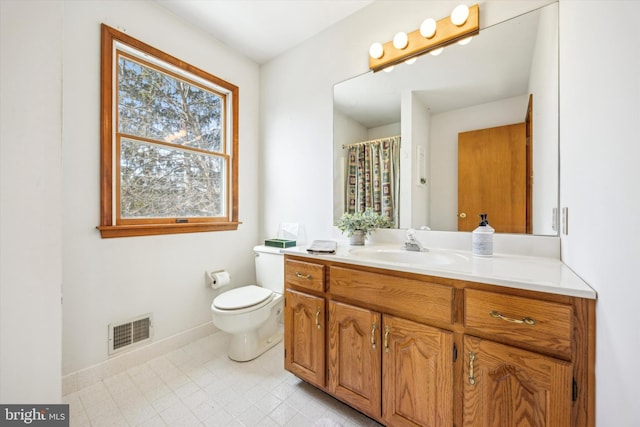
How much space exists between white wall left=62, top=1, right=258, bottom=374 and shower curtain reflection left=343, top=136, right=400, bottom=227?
4.18 feet

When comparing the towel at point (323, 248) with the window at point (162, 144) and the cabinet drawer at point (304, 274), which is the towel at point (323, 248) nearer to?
the cabinet drawer at point (304, 274)

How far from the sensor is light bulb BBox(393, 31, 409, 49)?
1.63 meters

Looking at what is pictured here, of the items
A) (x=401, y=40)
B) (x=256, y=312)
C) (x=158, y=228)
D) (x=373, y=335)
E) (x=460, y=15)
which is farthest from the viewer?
(x=158, y=228)

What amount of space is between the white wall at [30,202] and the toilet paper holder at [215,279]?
3.97 ft

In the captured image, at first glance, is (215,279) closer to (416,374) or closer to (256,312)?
(256,312)

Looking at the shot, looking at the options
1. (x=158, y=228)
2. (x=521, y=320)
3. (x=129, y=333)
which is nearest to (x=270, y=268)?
(x=158, y=228)

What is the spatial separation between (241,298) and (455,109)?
1.90m

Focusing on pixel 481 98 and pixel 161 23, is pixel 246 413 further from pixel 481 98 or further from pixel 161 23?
pixel 161 23

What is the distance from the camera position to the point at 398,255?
1493 millimetres

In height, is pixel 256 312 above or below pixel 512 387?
below

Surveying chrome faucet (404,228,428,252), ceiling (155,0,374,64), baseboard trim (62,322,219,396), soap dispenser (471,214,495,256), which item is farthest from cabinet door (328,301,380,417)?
ceiling (155,0,374,64)

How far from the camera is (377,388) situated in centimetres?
117

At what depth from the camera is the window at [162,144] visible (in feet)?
5.51

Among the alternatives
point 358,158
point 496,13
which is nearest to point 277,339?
point 358,158
